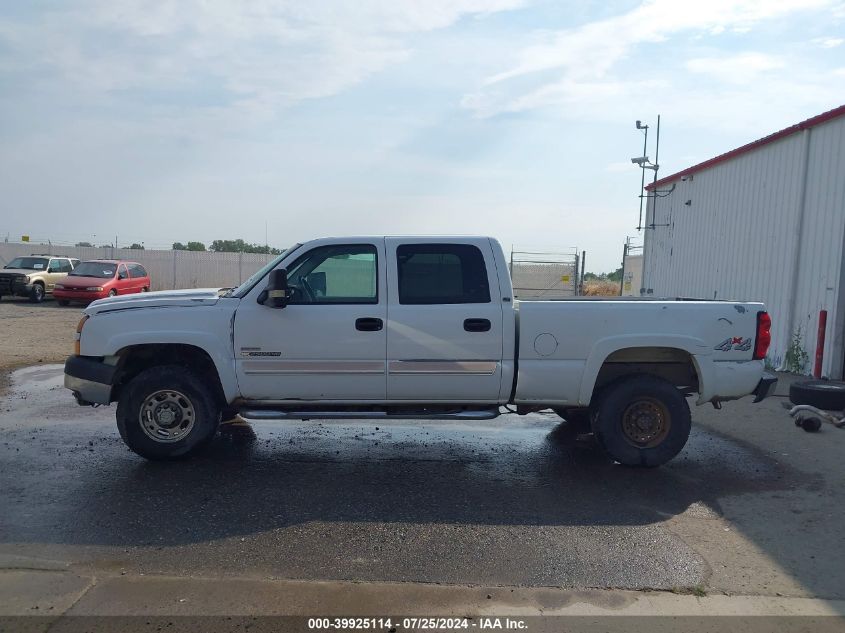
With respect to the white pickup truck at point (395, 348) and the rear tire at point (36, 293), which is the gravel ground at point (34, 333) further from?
the white pickup truck at point (395, 348)

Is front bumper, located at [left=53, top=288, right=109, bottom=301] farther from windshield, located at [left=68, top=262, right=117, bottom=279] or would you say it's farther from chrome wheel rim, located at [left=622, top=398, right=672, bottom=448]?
chrome wheel rim, located at [left=622, top=398, right=672, bottom=448]

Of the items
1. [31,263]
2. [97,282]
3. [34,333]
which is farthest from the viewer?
[31,263]

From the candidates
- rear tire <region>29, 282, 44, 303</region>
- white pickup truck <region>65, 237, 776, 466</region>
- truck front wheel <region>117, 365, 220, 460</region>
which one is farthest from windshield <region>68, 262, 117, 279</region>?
truck front wheel <region>117, 365, 220, 460</region>

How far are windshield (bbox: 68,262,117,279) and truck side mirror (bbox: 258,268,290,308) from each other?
65.2 feet

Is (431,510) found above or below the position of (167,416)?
below

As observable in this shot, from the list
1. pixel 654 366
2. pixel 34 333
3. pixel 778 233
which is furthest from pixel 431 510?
pixel 34 333

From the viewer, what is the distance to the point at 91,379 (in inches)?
234

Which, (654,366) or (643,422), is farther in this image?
(654,366)

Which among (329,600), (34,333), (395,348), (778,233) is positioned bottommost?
(34,333)

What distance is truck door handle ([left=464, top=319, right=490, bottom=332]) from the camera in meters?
5.95

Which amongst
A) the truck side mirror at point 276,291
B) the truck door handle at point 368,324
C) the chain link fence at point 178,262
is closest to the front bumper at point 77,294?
the chain link fence at point 178,262

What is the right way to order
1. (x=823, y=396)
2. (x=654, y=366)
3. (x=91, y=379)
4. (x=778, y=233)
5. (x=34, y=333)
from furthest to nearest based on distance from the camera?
(x=34, y=333) < (x=778, y=233) < (x=823, y=396) < (x=654, y=366) < (x=91, y=379)

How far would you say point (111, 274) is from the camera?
23.6m

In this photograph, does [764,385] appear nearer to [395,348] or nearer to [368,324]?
[395,348]
